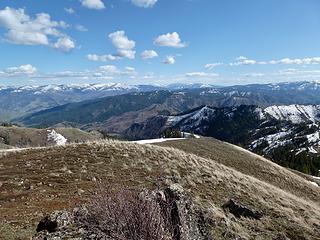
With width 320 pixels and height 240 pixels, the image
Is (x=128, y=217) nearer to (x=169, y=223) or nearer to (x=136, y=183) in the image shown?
(x=169, y=223)

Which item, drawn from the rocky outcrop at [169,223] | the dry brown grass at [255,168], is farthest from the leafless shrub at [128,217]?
the dry brown grass at [255,168]

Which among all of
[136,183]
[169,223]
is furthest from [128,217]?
[136,183]

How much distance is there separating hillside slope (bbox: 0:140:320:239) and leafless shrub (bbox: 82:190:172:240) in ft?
18.9

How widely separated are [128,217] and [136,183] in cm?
1863

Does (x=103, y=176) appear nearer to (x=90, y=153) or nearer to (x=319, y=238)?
(x=90, y=153)

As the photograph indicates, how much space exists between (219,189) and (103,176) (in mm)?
9765

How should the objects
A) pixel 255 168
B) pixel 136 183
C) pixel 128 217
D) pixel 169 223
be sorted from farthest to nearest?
1. pixel 255 168
2. pixel 136 183
3. pixel 169 223
4. pixel 128 217

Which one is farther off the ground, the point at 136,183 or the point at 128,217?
the point at 128,217

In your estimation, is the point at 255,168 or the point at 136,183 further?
the point at 255,168

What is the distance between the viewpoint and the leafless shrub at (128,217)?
10.6 metres

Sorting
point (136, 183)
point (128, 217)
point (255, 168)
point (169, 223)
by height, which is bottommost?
point (255, 168)

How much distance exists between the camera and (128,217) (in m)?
10.8

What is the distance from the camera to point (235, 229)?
74.3ft

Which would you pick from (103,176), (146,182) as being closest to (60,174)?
(103,176)
